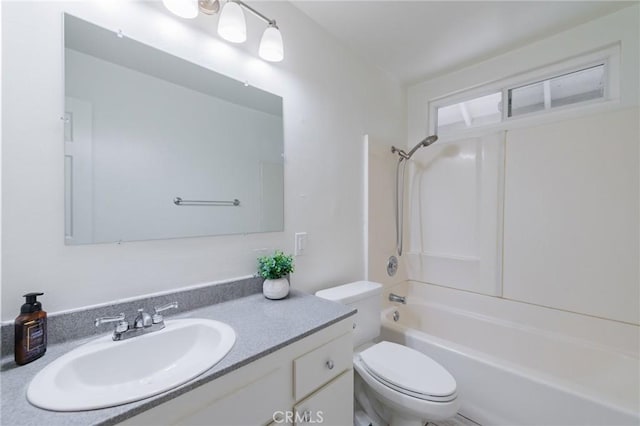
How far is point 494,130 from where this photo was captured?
6.70 ft

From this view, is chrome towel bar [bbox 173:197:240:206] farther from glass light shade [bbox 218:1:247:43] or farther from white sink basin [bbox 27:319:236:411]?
glass light shade [bbox 218:1:247:43]

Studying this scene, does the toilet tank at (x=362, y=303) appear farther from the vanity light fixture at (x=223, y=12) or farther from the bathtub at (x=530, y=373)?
the vanity light fixture at (x=223, y=12)

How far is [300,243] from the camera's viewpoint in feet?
5.03

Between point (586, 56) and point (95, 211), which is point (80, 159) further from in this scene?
point (586, 56)

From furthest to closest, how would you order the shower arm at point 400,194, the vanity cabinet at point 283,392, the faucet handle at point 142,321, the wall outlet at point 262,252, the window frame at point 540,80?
1. the shower arm at point 400,194
2. the window frame at point 540,80
3. the wall outlet at point 262,252
4. the faucet handle at point 142,321
5. the vanity cabinet at point 283,392

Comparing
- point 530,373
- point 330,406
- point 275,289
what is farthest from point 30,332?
point 530,373

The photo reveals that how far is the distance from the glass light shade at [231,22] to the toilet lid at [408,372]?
5.66 ft

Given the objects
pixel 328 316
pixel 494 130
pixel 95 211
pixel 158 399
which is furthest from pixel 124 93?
pixel 494 130

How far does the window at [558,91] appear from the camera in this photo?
1.71 m

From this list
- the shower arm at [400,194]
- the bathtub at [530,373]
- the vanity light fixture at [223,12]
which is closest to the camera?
the vanity light fixture at [223,12]

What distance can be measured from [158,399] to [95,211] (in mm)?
678

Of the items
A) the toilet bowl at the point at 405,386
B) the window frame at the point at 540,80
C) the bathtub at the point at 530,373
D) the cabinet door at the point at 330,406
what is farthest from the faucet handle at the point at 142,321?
the window frame at the point at 540,80

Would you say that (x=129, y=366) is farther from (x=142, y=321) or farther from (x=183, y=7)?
(x=183, y=7)

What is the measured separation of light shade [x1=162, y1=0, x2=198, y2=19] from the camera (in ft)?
3.21
